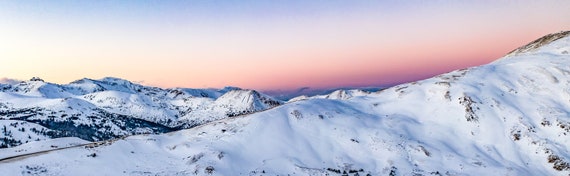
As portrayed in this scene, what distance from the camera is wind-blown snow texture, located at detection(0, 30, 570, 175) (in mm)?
60969

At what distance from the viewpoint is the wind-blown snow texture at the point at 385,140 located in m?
61.0

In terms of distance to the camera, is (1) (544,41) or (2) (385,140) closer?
(2) (385,140)

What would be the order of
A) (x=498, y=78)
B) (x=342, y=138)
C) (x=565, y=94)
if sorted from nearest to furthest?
(x=342, y=138), (x=565, y=94), (x=498, y=78)

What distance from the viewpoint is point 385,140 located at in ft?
228

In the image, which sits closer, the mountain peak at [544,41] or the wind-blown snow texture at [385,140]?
the wind-blown snow texture at [385,140]

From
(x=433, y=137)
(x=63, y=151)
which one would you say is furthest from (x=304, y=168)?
(x=63, y=151)

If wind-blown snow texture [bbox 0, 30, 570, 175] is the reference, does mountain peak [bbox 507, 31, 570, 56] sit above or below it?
above

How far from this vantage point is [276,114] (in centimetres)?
8006

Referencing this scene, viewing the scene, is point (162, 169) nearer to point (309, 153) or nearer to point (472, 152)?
Result: point (309, 153)

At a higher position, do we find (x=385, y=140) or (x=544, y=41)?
(x=544, y=41)

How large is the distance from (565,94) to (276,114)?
50.3 m

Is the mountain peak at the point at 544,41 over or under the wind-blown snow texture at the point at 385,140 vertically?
over

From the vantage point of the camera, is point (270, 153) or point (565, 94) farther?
point (565, 94)

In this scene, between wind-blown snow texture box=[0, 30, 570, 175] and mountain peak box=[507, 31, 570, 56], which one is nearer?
wind-blown snow texture box=[0, 30, 570, 175]
